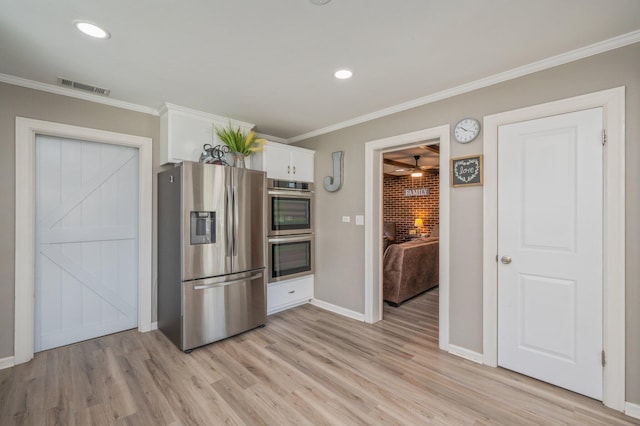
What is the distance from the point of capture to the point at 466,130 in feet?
8.39

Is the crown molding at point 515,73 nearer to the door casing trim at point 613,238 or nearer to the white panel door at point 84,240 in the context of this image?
the door casing trim at point 613,238

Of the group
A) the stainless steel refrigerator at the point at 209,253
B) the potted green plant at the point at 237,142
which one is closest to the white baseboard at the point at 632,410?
the stainless steel refrigerator at the point at 209,253

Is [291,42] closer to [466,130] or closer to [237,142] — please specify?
[237,142]

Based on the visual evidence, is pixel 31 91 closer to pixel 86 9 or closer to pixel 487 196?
pixel 86 9

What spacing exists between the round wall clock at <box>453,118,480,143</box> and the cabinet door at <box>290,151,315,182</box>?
6.40ft

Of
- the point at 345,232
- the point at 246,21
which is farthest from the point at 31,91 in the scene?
the point at 345,232

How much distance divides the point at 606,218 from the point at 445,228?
110 cm

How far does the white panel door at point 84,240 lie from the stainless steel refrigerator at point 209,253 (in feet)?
1.29

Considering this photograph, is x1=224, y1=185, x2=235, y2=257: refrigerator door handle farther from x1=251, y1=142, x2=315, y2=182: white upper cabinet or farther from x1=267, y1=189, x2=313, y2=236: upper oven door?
x1=251, y1=142, x2=315, y2=182: white upper cabinet

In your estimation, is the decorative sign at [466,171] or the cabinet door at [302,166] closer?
the decorative sign at [466,171]

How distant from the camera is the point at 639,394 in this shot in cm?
181

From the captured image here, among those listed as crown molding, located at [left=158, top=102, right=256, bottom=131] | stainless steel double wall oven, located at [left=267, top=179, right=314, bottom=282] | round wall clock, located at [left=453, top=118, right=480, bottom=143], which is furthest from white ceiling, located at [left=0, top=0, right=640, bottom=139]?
stainless steel double wall oven, located at [left=267, top=179, right=314, bottom=282]

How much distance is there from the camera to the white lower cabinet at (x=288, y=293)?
3.65m

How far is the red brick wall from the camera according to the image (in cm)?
718
